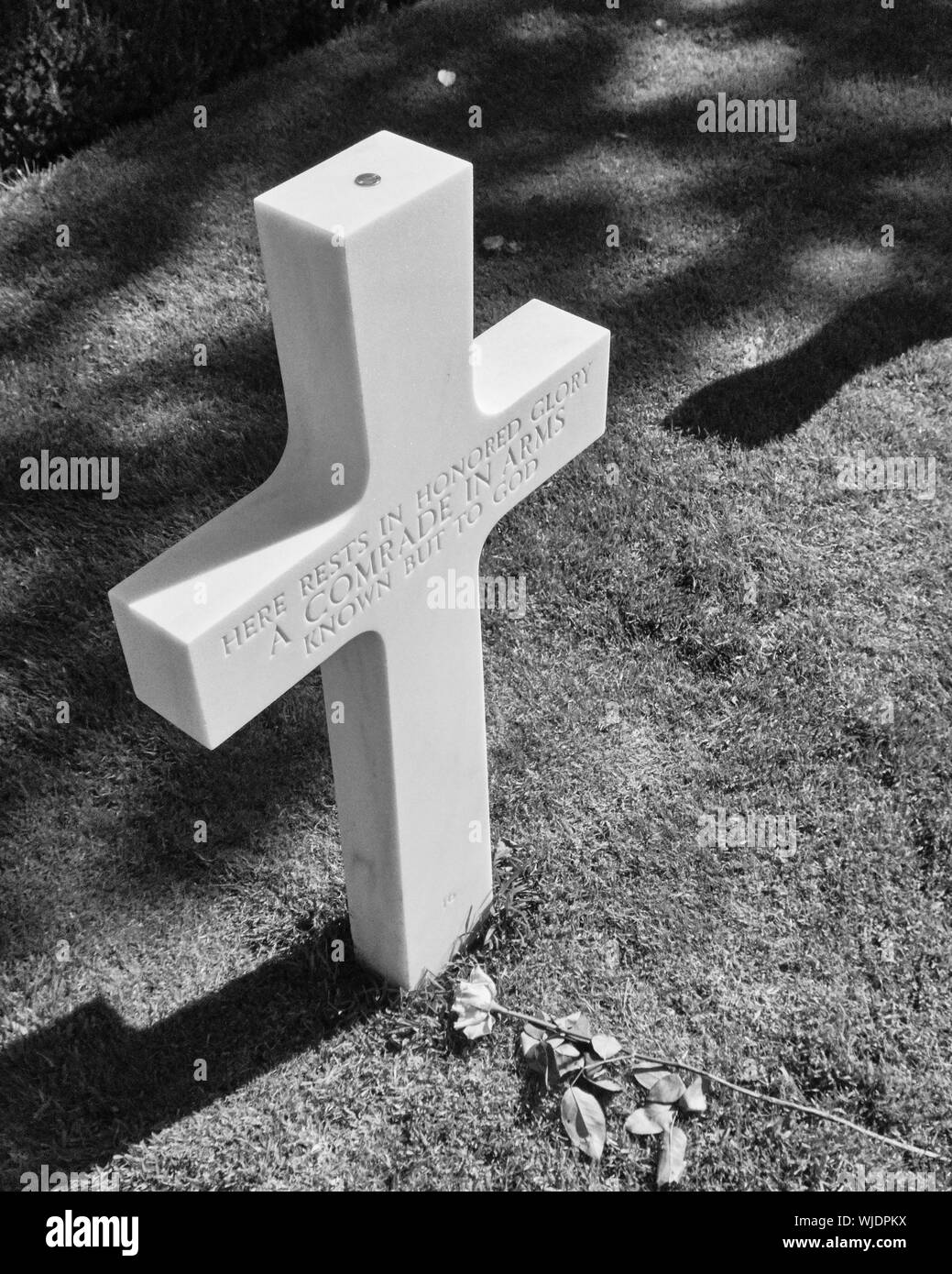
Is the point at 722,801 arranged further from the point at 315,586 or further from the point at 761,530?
the point at 315,586

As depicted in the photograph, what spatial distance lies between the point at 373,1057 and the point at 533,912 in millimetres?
552

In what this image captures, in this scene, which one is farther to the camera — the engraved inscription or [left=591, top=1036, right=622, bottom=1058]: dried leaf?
[left=591, top=1036, right=622, bottom=1058]: dried leaf

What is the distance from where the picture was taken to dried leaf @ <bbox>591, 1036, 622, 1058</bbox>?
292cm

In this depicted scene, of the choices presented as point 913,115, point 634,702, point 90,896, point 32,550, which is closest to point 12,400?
point 32,550

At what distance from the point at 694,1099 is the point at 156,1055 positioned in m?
1.23

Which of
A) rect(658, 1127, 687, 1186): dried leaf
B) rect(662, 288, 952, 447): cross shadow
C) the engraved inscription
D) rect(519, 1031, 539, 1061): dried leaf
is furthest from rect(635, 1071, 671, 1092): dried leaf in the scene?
rect(662, 288, 952, 447): cross shadow

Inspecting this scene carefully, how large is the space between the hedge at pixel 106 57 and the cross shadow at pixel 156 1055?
439cm

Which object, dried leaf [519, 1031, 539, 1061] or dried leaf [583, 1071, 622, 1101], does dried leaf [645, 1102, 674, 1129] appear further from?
dried leaf [519, 1031, 539, 1061]

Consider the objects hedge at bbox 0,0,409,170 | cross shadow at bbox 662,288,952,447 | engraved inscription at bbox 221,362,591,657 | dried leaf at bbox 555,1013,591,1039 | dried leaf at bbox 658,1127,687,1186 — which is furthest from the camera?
hedge at bbox 0,0,409,170

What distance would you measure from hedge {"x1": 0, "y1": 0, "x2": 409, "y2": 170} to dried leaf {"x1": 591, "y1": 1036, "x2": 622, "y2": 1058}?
4.90m

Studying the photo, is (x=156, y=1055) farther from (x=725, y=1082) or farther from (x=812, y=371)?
(x=812, y=371)

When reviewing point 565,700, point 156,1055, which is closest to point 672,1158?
point 156,1055

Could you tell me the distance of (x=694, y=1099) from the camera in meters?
2.86

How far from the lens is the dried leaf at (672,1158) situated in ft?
9.04
